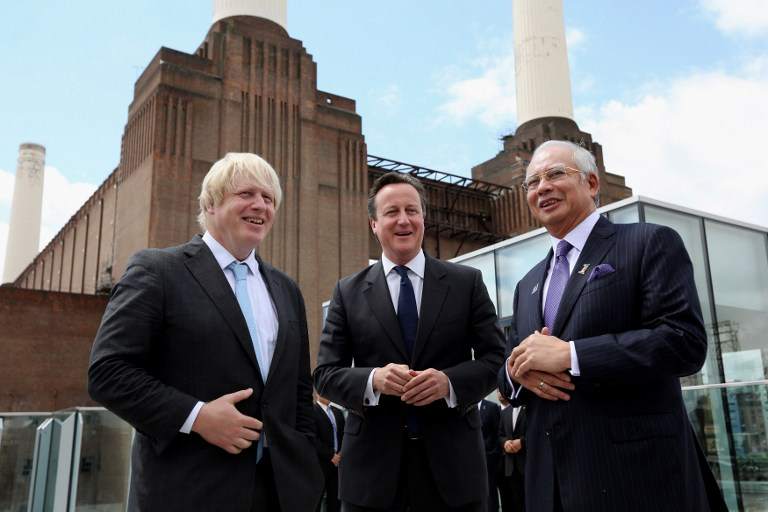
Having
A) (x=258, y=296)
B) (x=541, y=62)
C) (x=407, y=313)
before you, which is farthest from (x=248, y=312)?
(x=541, y=62)

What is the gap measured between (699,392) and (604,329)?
21.0 ft

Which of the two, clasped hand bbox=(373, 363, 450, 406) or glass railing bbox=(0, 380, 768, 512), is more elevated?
clasped hand bbox=(373, 363, 450, 406)

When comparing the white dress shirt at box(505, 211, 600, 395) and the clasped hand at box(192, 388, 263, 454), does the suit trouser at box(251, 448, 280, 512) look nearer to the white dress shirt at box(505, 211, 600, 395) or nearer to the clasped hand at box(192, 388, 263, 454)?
the clasped hand at box(192, 388, 263, 454)

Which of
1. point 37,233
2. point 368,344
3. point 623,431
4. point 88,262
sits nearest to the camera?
point 623,431

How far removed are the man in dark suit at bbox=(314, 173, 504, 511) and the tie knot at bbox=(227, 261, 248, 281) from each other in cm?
63

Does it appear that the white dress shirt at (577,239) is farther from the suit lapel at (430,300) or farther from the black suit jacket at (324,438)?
the black suit jacket at (324,438)

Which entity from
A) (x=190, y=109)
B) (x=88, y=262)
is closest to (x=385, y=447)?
(x=190, y=109)

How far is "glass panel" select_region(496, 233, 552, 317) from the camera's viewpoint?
12405mm

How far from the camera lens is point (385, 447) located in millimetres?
2896

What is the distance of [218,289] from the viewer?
8.58 feet

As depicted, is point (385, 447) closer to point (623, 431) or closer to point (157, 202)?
point (623, 431)

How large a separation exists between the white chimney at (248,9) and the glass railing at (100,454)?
25986 millimetres

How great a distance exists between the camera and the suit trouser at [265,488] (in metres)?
2.51

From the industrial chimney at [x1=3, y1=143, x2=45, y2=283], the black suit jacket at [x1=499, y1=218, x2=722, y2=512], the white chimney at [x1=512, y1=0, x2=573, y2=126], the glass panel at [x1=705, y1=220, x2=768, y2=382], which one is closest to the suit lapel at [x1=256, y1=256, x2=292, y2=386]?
the black suit jacket at [x1=499, y1=218, x2=722, y2=512]
